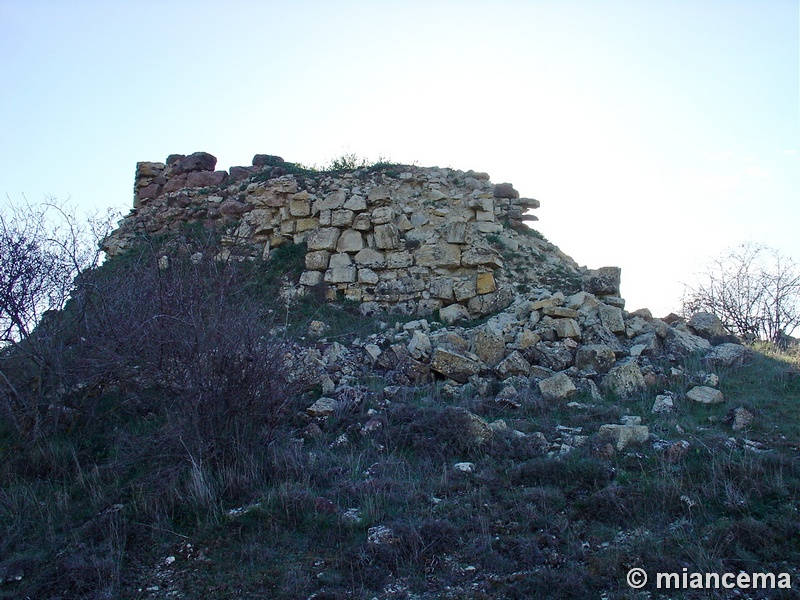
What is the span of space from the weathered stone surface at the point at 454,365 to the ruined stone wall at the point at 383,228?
2.23 metres

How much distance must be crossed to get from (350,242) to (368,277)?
0.84 meters

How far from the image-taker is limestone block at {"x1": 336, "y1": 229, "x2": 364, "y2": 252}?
12.1m

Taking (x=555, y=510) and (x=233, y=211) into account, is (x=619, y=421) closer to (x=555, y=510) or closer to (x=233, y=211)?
(x=555, y=510)

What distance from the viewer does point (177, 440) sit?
618cm

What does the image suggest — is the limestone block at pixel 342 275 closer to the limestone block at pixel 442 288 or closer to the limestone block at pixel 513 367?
the limestone block at pixel 442 288

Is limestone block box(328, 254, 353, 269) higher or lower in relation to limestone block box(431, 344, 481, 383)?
higher

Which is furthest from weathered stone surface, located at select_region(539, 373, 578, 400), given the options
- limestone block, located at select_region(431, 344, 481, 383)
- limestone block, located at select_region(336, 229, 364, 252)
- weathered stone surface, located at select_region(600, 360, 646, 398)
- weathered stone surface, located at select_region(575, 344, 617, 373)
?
limestone block, located at select_region(336, 229, 364, 252)

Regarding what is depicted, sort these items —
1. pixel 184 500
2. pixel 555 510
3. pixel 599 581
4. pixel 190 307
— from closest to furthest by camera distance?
pixel 599 581 → pixel 555 510 → pixel 184 500 → pixel 190 307

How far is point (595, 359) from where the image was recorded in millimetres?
8672

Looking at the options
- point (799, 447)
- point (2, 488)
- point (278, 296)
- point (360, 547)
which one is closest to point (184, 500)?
point (360, 547)

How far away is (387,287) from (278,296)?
192 cm

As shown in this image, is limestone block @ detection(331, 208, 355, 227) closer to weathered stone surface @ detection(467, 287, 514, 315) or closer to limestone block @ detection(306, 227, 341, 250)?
limestone block @ detection(306, 227, 341, 250)

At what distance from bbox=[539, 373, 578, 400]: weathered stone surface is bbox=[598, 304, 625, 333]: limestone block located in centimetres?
199

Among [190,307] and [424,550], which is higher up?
[190,307]
